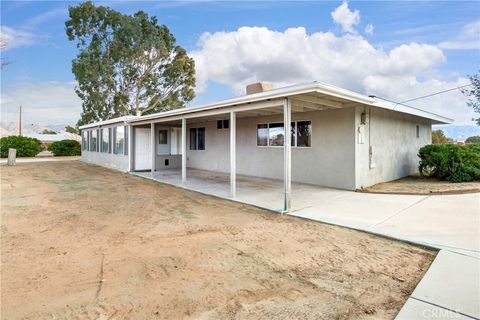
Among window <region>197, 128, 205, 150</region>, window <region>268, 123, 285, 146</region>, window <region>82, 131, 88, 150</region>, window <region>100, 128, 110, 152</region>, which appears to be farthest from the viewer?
window <region>82, 131, 88, 150</region>

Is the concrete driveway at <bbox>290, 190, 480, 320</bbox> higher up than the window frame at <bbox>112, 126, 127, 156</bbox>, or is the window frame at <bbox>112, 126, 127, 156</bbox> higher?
the window frame at <bbox>112, 126, 127, 156</bbox>

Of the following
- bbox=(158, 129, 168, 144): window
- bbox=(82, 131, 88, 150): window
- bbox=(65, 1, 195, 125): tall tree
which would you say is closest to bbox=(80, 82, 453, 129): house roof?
bbox=(158, 129, 168, 144): window

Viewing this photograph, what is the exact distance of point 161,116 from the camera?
11367 millimetres

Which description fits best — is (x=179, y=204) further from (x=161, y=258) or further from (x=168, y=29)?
(x=168, y=29)

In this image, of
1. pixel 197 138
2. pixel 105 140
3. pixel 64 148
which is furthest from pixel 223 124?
pixel 64 148

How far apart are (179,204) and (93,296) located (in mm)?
4487

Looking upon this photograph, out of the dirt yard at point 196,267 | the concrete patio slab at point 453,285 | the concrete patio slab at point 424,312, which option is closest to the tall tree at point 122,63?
the dirt yard at point 196,267

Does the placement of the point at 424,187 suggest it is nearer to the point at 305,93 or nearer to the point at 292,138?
the point at 292,138

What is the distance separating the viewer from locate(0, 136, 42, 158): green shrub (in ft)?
80.8

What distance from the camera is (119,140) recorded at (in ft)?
50.6

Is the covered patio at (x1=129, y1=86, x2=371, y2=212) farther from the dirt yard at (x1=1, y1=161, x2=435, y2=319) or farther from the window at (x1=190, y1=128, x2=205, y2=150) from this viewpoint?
the dirt yard at (x1=1, y1=161, x2=435, y2=319)

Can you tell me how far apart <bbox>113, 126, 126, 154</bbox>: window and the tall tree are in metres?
11.5

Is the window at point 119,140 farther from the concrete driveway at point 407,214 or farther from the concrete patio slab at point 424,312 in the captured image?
the concrete patio slab at point 424,312

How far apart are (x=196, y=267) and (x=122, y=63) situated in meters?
26.2
